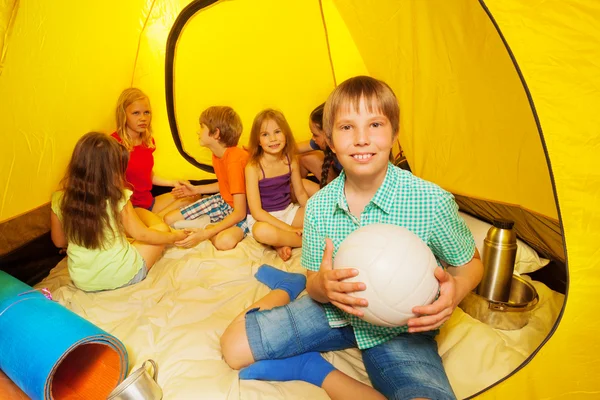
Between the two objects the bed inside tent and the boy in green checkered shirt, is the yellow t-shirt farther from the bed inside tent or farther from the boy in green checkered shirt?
the boy in green checkered shirt

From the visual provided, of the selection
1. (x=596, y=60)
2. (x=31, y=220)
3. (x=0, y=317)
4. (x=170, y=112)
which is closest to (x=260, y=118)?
(x=170, y=112)

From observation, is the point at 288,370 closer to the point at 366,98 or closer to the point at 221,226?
the point at 366,98

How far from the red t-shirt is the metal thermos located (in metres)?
1.70

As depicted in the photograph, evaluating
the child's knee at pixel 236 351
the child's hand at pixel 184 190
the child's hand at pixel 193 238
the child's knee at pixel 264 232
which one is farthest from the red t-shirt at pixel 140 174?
the child's knee at pixel 236 351

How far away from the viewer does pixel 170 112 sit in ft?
8.22

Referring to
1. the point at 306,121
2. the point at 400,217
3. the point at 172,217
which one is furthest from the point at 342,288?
the point at 306,121

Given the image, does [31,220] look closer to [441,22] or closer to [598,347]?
[441,22]

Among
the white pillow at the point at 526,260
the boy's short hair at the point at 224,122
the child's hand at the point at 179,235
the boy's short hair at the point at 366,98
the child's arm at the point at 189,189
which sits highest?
the boy's short hair at the point at 366,98

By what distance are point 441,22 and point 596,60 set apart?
740 millimetres

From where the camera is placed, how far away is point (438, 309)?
926mm

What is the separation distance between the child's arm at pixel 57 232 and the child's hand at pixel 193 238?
448 mm

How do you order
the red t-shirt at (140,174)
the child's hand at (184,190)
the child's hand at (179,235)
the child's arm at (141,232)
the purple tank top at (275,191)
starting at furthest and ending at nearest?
the child's hand at (184,190) < the red t-shirt at (140,174) < the purple tank top at (275,191) < the child's hand at (179,235) < the child's arm at (141,232)

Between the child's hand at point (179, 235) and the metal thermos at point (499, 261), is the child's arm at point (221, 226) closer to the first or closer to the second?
the child's hand at point (179, 235)

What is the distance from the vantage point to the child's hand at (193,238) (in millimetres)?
2031
